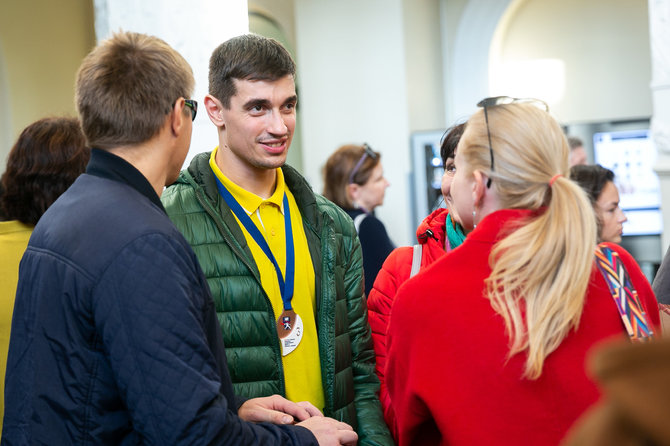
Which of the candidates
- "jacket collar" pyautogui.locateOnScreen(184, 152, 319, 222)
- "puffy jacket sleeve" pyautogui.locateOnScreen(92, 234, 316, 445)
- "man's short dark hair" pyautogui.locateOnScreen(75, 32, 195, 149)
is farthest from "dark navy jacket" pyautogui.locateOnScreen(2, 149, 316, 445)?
"jacket collar" pyautogui.locateOnScreen(184, 152, 319, 222)

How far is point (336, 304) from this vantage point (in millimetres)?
1942

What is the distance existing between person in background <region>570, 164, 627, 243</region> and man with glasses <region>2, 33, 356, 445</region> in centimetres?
243

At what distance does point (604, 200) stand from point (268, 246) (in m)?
1.96

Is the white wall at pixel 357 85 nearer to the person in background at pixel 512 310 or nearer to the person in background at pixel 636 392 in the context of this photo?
the person in background at pixel 512 310

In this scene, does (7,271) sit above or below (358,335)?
above

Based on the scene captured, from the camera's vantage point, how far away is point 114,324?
4.04 feet

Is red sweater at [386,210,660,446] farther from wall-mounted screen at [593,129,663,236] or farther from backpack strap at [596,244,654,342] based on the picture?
wall-mounted screen at [593,129,663,236]

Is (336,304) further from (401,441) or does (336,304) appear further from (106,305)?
(106,305)

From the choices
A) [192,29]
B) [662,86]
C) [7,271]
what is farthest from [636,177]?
[7,271]

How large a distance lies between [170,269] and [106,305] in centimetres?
12

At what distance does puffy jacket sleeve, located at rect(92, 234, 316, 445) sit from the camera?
1229mm

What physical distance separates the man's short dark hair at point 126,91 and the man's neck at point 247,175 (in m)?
0.61

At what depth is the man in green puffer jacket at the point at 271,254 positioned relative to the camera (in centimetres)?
186

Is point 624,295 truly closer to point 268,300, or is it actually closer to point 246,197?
point 268,300
